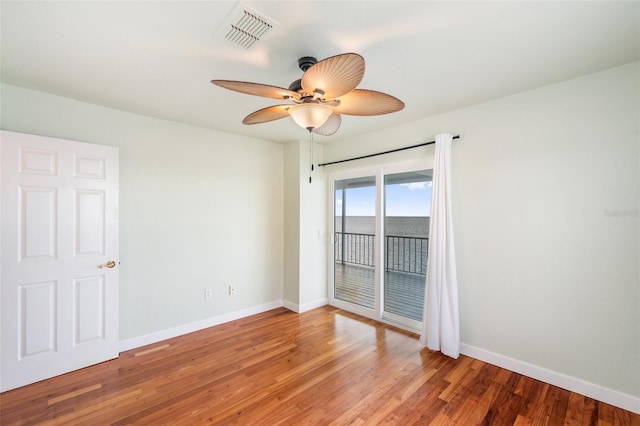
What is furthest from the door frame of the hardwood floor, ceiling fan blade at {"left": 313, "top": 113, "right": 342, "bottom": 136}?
ceiling fan blade at {"left": 313, "top": 113, "right": 342, "bottom": 136}

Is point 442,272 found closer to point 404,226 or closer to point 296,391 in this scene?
point 404,226

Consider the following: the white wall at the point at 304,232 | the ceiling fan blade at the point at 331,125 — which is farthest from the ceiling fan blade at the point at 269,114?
the white wall at the point at 304,232

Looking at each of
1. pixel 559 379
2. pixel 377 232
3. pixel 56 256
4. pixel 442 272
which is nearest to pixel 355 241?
pixel 377 232

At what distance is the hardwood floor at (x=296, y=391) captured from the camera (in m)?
1.97

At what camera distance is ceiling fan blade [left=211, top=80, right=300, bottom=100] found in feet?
4.90

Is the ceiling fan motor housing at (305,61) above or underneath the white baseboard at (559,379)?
above

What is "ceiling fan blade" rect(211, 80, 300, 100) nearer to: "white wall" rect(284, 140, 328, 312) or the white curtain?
the white curtain

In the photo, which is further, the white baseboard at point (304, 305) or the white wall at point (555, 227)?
the white baseboard at point (304, 305)

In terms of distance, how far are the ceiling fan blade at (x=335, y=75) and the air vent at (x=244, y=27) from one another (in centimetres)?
44

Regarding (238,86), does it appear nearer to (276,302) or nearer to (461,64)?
(461,64)

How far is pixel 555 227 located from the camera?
2363 mm

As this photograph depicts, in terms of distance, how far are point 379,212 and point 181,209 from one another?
2.52m

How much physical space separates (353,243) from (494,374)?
2547 millimetres

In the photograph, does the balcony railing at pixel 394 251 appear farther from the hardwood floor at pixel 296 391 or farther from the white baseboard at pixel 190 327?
the hardwood floor at pixel 296 391
